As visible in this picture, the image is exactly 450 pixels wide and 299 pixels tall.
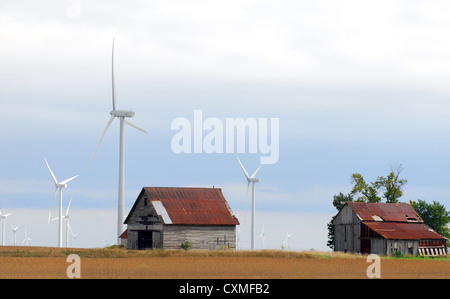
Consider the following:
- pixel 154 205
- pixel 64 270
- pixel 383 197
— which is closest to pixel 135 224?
pixel 154 205

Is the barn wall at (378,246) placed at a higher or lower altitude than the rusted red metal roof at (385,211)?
lower

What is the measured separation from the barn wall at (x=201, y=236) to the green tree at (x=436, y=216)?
1411 inches

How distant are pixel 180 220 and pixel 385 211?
26.0 meters

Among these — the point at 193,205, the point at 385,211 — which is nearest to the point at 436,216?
the point at 385,211

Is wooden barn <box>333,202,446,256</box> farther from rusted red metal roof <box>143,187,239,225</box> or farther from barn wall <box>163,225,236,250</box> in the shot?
barn wall <box>163,225,236,250</box>

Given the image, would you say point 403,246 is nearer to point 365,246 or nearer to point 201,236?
point 365,246

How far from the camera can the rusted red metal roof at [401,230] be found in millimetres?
75438

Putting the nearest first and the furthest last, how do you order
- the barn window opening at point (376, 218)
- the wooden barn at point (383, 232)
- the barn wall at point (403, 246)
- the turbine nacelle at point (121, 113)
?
the barn wall at point (403, 246) → the wooden barn at point (383, 232) → the turbine nacelle at point (121, 113) → the barn window opening at point (376, 218)

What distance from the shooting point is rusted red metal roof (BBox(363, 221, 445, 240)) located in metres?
75.4

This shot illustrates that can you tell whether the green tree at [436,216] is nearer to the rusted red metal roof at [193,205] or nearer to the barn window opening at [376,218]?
the barn window opening at [376,218]

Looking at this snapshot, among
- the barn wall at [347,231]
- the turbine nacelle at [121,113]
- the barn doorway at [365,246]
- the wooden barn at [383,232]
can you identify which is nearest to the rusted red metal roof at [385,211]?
the wooden barn at [383,232]

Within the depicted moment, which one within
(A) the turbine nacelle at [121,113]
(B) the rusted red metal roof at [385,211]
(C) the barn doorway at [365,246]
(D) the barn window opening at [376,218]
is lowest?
(C) the barn doorway at [365,246]

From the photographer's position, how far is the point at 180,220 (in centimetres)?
6781

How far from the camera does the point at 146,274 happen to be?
121 ft
